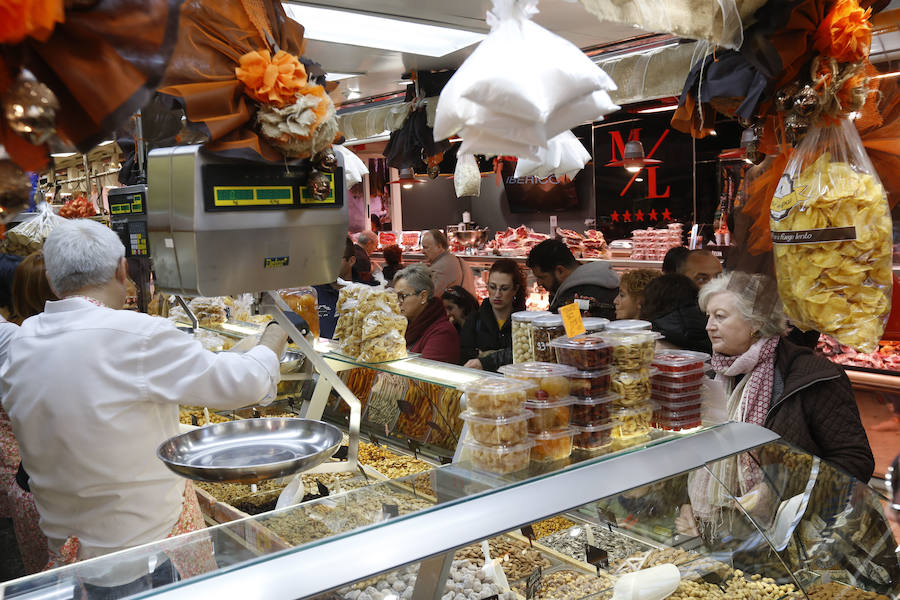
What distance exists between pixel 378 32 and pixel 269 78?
308 cm

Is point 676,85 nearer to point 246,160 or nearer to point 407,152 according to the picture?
point 407,152

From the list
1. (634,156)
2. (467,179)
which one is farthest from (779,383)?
(634,156)

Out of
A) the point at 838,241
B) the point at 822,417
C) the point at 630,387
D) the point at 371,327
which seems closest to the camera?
the point at 838,241

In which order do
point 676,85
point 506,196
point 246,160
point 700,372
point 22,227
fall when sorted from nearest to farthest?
point 246,160, point 700,372, point 676,85, point 22,227, point 506,196

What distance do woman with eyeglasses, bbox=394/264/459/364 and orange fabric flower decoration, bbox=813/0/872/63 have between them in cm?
303

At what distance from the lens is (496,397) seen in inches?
79.7

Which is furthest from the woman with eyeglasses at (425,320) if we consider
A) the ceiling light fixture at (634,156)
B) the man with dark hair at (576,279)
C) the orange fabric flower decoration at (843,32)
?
the ceiling light fixture at (634,156)

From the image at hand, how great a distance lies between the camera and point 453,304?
5867mm

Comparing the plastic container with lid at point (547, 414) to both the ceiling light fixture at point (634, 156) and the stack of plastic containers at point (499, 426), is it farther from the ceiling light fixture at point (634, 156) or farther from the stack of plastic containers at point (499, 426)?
the ceiling light fixture at point (634, 156)

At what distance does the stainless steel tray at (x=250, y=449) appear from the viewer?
1804mm

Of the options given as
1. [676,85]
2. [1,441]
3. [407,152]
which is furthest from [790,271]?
[407,152]

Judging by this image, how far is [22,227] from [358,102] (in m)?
3.97

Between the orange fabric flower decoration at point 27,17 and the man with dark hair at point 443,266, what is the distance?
6911 millimetres

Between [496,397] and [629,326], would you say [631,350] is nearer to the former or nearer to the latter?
[629,326]
